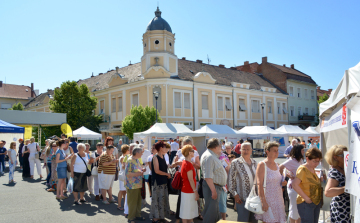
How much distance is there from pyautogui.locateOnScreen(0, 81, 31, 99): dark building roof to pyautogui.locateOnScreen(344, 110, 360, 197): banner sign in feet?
256

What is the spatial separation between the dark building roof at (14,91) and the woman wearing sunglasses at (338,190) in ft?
255

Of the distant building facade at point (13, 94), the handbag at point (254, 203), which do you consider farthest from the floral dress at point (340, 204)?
the distant building facade at point (13, 94)

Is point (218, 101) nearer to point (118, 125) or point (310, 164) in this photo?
point (118, 125)

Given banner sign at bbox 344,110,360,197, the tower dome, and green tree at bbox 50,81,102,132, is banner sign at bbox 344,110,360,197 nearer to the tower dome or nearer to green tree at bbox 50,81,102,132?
the tower dome

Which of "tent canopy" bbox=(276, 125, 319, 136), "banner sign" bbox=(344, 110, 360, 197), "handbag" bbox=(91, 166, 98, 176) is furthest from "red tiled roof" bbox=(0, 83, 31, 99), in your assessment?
"banner sign" bbox=(344, 110, 360, 197)

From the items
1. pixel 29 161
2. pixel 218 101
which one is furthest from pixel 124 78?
pixel 29 161

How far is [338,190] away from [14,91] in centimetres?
8094

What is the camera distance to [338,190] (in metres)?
3.73

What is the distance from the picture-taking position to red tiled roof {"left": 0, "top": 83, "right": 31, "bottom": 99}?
2719 inches

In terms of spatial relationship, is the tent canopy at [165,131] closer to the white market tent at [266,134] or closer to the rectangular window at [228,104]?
the white market tent at [266,134]

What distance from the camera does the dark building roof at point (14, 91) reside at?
6906 centimetres

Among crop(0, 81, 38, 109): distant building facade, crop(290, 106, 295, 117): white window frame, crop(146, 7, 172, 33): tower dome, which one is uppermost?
crop(146, 7, 172, 33): tower dome

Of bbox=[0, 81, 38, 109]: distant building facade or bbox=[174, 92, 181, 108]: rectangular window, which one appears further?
bbox=[0, 81, 38, 109]: distant building facade

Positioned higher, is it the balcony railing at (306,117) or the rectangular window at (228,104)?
the rectangular window at (228,104)
